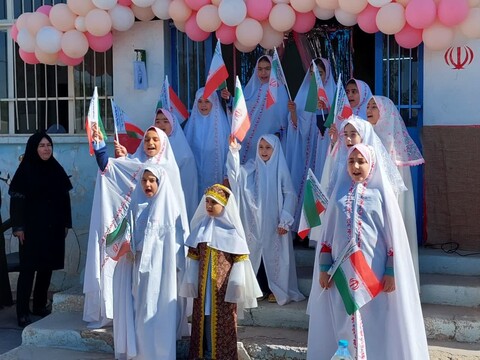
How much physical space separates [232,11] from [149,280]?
Result: 8.46 ft

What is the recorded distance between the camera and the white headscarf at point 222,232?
16.3 ft

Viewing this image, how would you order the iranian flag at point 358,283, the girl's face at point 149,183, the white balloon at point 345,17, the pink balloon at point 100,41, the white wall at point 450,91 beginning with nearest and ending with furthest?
the iranian flag at point 358,283, the girl's face at point 149,183, the white balloon at point 345,17, the white wall at point 450,91, the pink balloon at point 100,41

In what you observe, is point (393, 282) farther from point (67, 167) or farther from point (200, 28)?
point (67, 167)

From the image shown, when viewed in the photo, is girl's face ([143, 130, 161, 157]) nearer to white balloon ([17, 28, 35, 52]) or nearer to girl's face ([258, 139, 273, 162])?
girl's face ([258, 139, 273, 162])

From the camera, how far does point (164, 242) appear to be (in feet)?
17.0

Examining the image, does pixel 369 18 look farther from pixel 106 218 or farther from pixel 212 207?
pixel 106 218

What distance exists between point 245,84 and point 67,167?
211cm

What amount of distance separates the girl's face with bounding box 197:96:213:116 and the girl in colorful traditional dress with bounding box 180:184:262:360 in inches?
73.8

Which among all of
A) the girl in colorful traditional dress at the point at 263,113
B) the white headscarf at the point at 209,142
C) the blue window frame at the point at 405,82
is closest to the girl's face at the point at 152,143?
the white headscarf at the point at 209,142

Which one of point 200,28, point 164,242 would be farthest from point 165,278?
point 200,28

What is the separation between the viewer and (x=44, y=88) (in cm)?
812

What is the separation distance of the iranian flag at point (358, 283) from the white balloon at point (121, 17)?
3.64 meters

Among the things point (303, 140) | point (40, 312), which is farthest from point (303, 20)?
point (40, 312)

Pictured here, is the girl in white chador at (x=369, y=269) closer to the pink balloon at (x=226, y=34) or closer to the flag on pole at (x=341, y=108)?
the flag on pole at (x=341, y=108)
